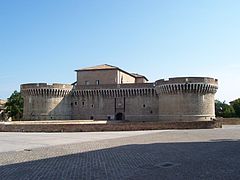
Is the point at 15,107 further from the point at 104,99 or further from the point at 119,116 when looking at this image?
the point at 119,116

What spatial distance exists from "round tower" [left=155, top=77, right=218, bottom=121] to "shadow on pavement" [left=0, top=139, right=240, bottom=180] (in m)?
26.9

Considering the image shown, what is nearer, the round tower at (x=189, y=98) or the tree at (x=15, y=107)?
the round tower at (x=189, y=98)

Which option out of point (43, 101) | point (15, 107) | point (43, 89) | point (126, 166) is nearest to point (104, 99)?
point (43, 101)

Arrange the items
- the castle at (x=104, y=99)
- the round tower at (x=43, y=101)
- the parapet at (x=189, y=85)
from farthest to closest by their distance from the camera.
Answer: the round tower at (x=43, y=101)
the castle at (x=104, y=99)
the parapet at (x=189, y=85)

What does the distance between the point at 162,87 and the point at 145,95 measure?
4.86m

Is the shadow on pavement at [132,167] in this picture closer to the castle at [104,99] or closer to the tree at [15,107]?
the castle at [104,99]

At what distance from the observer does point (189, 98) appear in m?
37.1

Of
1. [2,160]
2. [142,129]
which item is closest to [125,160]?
[2,160]

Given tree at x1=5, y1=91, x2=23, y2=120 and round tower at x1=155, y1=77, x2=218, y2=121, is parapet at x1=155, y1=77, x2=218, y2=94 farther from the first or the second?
tree at x1=5, y1=91, x2=23, y2=120

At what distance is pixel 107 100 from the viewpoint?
149 feet

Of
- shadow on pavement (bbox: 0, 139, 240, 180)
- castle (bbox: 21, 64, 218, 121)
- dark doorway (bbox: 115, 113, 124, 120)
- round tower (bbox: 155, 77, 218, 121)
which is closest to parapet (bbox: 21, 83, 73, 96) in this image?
castle (bbox: 21, 64, 218, 121)

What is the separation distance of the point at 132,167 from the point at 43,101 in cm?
3806

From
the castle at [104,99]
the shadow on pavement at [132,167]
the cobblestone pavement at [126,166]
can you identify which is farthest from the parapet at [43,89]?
the shadow on pavement at [132,167]

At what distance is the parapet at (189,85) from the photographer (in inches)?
1449
